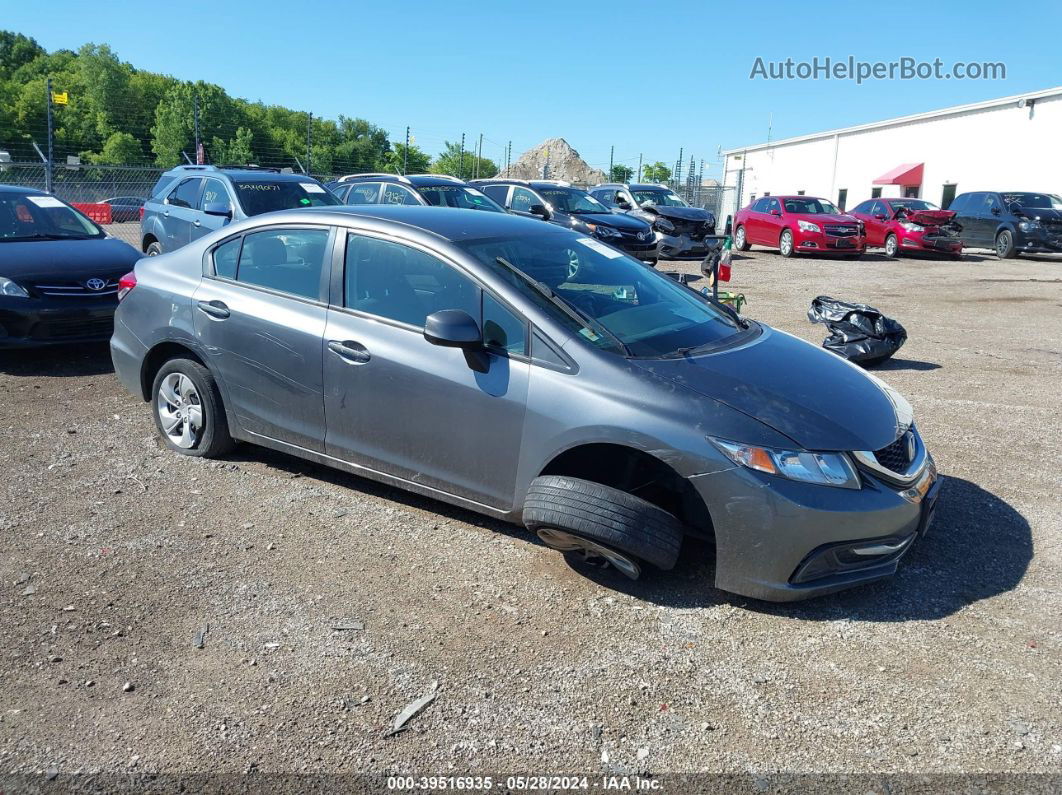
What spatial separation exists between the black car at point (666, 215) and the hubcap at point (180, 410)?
1296cm

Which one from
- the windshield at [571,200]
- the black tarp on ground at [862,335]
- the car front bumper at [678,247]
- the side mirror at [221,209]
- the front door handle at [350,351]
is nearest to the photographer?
the front door handle at [350,351]

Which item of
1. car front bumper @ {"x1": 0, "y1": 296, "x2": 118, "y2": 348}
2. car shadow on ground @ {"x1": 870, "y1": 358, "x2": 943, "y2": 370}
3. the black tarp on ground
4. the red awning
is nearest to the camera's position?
car front bumper @ {"x1": 0, "y1": 296, "x2": 118, "y2": 348}

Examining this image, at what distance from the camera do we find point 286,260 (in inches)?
197

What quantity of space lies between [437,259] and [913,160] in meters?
41.5

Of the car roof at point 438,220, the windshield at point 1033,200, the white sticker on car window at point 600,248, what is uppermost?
the windshield at point 1033,200

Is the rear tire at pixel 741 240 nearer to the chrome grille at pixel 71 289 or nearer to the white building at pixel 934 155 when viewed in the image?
the white building at pixel 934 155

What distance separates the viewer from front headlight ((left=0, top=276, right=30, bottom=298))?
25.1ft

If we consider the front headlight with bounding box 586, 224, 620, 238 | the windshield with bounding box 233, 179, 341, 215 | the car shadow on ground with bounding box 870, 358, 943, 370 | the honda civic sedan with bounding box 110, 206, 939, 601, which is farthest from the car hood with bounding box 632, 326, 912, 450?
the front headlight with bounding box 586, 224, 620, 238

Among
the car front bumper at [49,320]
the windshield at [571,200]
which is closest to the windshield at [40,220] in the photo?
the car front bumper at [49,320]

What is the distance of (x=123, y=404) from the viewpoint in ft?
22.4

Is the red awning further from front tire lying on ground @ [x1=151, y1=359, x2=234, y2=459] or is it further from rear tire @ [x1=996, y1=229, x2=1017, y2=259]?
front tire lying on ground @ [x1=151, y1=359, x2=234, y2=459]

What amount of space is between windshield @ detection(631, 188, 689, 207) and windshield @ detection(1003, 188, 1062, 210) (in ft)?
29.0

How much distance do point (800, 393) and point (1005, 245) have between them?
23.0 metres

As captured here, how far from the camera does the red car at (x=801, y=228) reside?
21.9 m
